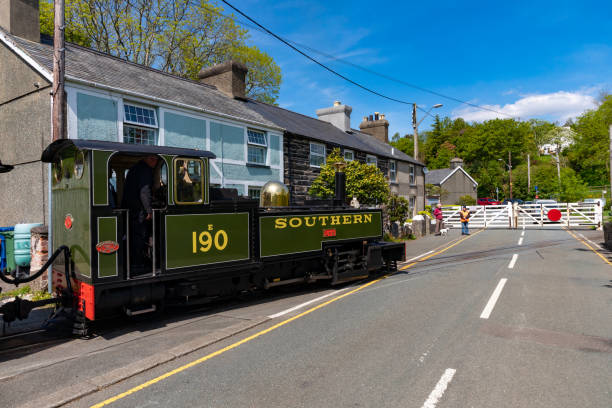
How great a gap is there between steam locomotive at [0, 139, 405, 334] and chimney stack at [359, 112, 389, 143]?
26.3 meters

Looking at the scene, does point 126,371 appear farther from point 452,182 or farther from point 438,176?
point 452,182

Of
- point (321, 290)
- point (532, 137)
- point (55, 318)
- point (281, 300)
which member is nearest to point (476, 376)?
point (281, 300)

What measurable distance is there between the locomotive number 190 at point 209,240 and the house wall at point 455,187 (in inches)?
2094

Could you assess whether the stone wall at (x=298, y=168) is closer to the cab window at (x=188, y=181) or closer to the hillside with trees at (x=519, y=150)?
the cab window at (x=188, y=181)

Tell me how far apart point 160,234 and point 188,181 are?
3.23 feet

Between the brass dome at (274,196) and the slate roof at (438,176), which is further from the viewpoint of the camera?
the slate roof at (438,176)

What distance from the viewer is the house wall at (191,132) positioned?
1087 centimetres

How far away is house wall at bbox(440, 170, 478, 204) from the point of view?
57116 mm

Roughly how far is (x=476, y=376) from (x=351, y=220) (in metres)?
5.81

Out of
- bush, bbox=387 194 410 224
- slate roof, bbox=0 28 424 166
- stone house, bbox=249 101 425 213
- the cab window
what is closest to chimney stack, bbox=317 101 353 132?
stone house, bbox=249 101 425 213

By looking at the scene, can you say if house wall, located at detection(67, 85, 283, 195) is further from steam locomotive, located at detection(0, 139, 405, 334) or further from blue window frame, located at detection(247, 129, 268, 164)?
steam locomotive, located at detection(0, 139, 405, 334)

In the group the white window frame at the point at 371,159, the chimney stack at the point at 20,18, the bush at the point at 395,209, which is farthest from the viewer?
the white window frame at the point at 371,159

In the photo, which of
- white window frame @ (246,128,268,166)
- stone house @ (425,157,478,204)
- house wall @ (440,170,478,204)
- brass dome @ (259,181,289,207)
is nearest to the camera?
brass dome @ (259,181,289,207)

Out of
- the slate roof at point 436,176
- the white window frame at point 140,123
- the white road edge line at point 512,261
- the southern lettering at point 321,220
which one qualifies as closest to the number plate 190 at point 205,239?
the southern lettering at point 321,220
